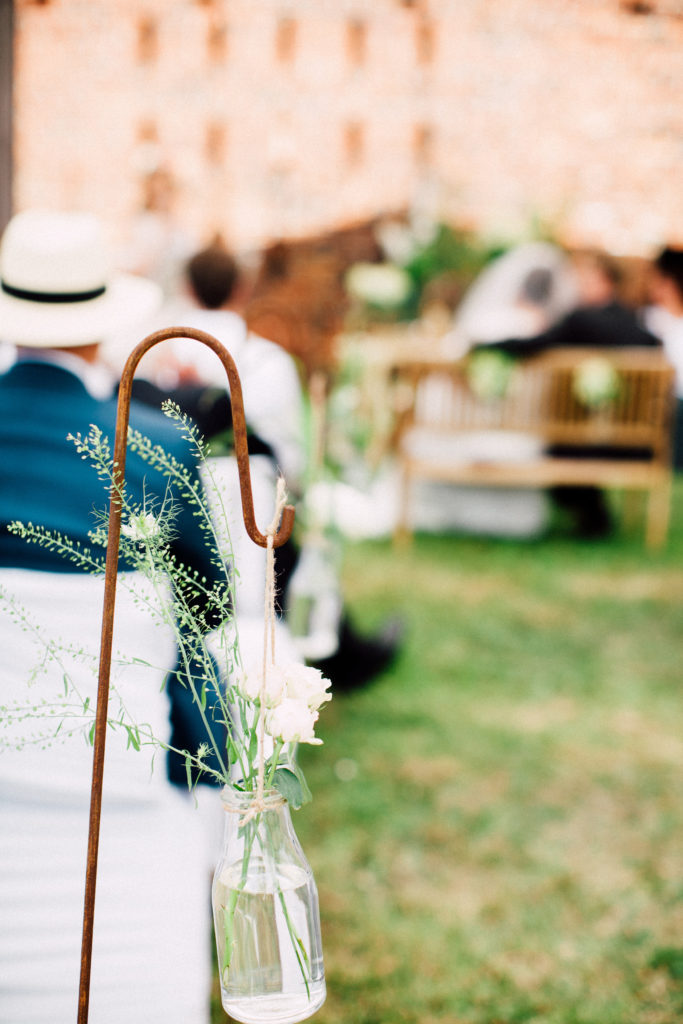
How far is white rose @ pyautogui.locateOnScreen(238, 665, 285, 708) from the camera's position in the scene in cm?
85

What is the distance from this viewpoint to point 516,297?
664 centimetres

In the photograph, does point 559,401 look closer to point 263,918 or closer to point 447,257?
point 447,257

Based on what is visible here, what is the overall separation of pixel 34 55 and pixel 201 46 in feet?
4.30

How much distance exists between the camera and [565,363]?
18.8 feet

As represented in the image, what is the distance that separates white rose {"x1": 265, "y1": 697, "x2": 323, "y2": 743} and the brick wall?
7690 millimetres

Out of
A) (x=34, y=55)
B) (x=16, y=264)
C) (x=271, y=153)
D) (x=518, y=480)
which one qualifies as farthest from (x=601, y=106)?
(x=16, y=264)

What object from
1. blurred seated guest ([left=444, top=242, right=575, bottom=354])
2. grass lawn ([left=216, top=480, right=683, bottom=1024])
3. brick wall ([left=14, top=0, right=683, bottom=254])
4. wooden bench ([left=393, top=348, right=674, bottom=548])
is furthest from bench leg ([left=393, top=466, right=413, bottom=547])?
brick wall ([left=14, top=0, right=683, bottom=254])

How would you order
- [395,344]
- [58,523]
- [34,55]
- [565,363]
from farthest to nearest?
[34,55] → [395,344] → [565,363] → [58,523]

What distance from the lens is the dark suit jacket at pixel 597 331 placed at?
231 inches

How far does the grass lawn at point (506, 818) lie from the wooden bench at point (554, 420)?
115cm

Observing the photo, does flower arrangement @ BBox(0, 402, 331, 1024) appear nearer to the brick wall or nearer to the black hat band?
the black hat band

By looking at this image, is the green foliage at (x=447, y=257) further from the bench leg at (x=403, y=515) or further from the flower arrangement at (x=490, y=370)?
the bench leg at (x=403, y=515)

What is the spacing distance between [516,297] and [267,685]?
241 inches

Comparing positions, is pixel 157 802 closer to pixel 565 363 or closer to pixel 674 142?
pixel 565 363
